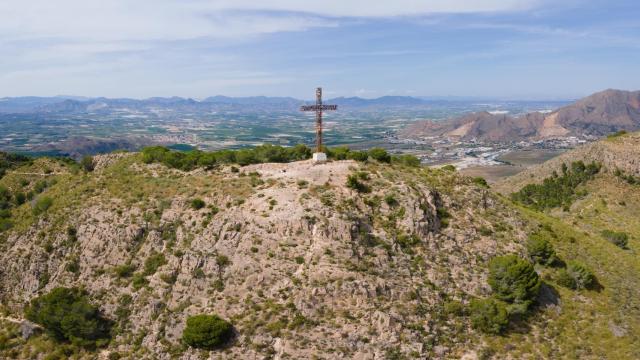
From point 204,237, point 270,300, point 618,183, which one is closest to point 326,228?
point 270,300

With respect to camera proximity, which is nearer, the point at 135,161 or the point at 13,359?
the point at 13,359

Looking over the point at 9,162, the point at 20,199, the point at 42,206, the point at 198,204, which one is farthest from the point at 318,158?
the point at 9,162

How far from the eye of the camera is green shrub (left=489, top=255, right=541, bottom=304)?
138 ft

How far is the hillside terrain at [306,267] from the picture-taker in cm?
3831

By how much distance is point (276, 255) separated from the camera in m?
42.8

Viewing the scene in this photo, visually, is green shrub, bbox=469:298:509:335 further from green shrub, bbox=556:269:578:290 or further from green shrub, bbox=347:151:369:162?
green shrub, bbox=347:151:369:162

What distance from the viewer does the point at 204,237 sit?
151 ft

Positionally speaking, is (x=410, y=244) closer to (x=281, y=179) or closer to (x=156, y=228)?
(x=281, y=179)

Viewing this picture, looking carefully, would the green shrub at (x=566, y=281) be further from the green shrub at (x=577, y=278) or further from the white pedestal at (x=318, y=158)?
the white pedestal at (x=318, y=158)

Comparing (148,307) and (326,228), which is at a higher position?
(326,228)

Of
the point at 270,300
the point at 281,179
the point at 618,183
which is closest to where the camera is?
the point at 270,300

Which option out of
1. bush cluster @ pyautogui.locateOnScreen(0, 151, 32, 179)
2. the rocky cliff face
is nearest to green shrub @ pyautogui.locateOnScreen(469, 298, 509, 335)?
the rocky cliff face

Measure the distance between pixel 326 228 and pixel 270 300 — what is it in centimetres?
871

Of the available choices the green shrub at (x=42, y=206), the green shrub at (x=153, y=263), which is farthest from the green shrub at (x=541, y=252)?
the green shrub at (x=42, y=206)
